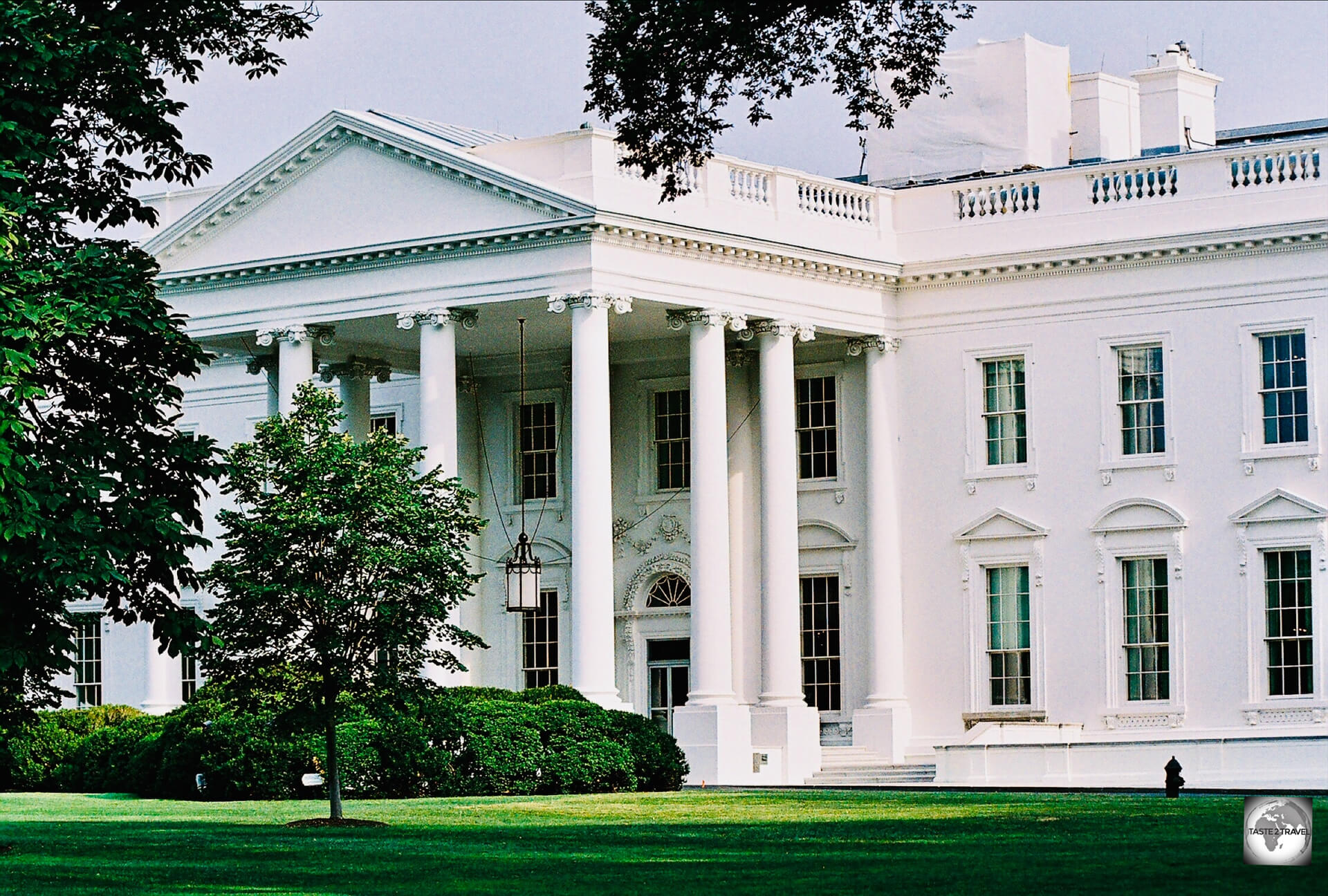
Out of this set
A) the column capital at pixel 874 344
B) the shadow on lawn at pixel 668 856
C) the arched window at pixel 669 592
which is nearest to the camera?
the shadow on lawn at pixel 668 856

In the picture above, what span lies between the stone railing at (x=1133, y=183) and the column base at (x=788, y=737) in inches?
442

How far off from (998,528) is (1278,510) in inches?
218

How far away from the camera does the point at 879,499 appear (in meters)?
47.8

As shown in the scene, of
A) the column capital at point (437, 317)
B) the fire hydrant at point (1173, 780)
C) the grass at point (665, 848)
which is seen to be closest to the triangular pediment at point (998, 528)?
the column capital at point (437, 317)

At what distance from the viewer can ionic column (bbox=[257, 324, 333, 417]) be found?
46.3m

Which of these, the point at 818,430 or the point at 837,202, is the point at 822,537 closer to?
the point at 818,430

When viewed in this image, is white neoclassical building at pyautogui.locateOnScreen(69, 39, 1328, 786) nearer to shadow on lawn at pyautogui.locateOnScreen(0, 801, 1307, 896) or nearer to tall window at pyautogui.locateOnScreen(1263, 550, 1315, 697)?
tall window at pyautogui.locateOnScreen(1263, 550, 1315, 697)

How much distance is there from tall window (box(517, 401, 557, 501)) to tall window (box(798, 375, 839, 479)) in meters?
5.15

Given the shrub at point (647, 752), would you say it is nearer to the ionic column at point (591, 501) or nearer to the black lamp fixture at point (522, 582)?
the ionic column at point (591, 501)

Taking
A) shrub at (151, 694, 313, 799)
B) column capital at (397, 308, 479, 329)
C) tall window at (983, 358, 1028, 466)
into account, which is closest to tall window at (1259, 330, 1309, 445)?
tall window at (983, 358, 1028, 466)

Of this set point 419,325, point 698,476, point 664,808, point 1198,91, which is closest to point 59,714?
point 419,325

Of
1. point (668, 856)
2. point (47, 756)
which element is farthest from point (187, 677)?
point (668, 856)

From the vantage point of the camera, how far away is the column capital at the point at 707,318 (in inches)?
1763

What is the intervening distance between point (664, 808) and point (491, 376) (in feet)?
64.8
